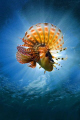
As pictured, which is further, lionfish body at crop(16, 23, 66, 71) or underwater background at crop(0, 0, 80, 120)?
underwater background at crop(0, 0, 80, 120)

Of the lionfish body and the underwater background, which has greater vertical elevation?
the underwater background

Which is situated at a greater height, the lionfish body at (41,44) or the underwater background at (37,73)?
the underwater background at (37,73)

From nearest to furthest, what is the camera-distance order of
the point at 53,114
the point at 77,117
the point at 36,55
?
1. the point at 36,55
2. the point at 77,117
3. the point at 53,114

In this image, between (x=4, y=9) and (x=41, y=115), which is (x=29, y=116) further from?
(x=4, y=9)

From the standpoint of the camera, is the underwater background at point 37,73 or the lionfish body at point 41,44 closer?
the lionfish body at point 41,44

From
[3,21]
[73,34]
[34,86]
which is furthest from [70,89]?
[3,21]
